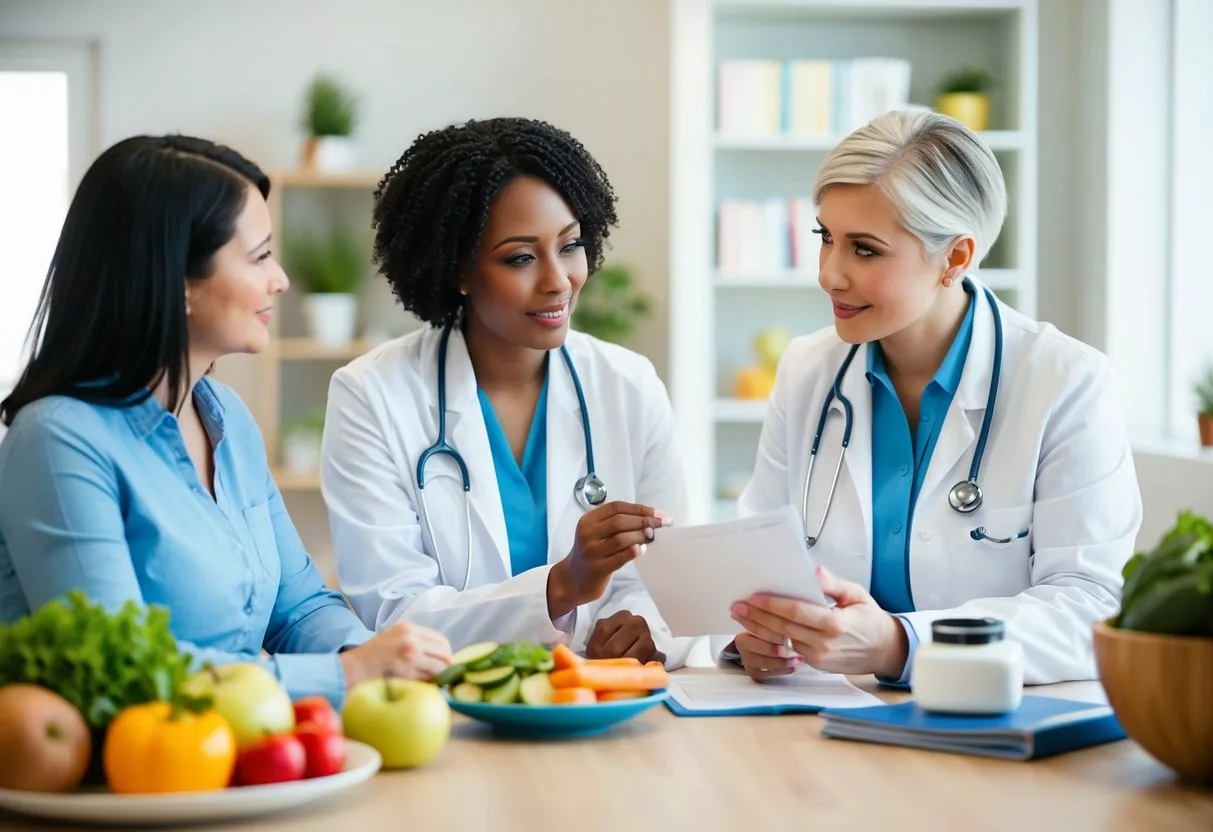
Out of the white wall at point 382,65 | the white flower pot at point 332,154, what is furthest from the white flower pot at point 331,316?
the white wall at point 382,65

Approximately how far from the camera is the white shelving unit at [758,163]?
15.4ft

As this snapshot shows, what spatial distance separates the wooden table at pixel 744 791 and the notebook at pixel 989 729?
14mm

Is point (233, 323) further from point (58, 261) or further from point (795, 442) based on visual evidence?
point (795, 442)

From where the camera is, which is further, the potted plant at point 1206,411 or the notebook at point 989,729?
the potted plant at point 1206,411

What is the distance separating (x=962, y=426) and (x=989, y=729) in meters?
0.75

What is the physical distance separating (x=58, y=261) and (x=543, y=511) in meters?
0.91

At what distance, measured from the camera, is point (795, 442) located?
230 centimetres

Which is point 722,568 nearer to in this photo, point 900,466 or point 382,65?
point 900,466

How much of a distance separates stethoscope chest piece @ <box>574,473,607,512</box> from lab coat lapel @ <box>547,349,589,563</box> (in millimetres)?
14

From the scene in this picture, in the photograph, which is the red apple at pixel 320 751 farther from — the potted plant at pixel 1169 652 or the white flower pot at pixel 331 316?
the white flower pot at pixel 331 316

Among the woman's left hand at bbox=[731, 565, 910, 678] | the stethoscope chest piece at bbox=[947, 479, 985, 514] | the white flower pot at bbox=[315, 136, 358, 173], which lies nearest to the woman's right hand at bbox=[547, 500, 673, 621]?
the woman's left hand at bbox=[731, 565, 910, 678]

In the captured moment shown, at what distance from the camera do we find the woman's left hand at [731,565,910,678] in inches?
67.0

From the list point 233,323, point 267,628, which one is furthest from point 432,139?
point 267,628

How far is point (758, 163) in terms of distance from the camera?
498cm
